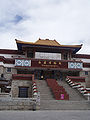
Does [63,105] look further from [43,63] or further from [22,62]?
[22,62]

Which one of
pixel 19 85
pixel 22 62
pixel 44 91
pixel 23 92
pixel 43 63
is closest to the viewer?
pixel 44 91

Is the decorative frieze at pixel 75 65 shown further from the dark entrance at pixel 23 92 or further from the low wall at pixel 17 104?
the low wall at pixel 17 104

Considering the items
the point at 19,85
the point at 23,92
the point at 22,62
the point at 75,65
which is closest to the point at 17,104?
the point at 23,92

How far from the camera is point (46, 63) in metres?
25.9

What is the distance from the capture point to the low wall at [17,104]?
13527 mm

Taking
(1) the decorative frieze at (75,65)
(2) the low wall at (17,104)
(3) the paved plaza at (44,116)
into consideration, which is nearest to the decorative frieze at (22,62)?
(1) the decorative frieze at (75,65)

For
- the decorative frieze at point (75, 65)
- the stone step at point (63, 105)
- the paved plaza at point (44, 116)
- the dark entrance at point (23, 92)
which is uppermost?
the decorative frieze at point (75, 65)

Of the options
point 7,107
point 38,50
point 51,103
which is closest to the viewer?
point 7,107

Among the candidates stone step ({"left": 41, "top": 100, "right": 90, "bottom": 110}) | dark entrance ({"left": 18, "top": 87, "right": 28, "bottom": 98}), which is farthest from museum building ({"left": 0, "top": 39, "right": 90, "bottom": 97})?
stone step ({"left": 41, "top": 100, "right": 90, "bottom": 110})

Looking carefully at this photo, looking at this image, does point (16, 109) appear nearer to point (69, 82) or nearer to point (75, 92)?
point (75, 92)

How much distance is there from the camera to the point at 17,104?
44.9 ft

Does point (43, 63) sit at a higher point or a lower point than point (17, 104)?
higher

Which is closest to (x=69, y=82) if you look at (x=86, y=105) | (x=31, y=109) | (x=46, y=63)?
(x=46, y=63)

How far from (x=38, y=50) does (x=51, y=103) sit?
1365 cm
